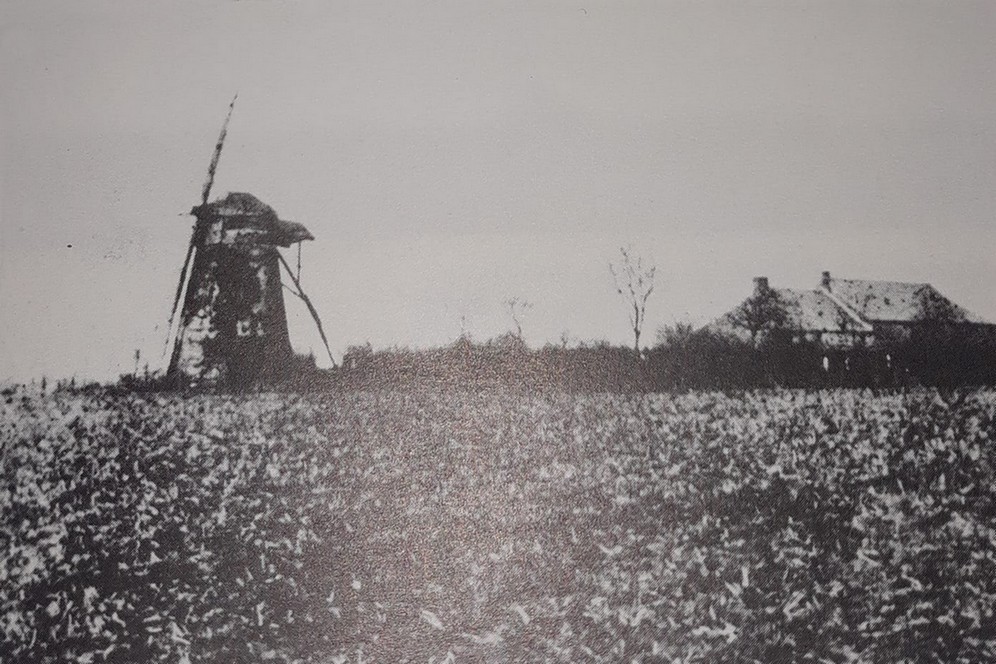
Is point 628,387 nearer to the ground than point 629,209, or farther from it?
nearer to the ground

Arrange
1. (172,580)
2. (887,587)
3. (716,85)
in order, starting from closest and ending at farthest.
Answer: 1. (172,580)
2. (887,587)
3. (716,85)

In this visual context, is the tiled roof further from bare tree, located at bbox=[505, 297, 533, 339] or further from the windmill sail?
the windmill sail

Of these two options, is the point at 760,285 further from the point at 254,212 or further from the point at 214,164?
the point at 214,164

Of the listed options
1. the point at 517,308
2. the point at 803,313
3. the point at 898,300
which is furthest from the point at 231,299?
the point at 898,300

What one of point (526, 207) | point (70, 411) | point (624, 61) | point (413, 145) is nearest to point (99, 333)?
point (70, 411)

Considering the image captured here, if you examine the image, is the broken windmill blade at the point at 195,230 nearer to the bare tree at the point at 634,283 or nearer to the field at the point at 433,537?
the field at the point at 433,537

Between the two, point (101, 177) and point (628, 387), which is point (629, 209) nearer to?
point (628, 387)

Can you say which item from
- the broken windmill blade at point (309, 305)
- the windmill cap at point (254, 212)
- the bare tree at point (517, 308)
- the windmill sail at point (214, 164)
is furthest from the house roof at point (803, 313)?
the windmill sail at point (214, 164)
